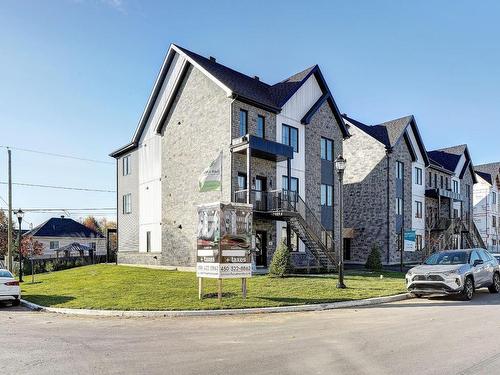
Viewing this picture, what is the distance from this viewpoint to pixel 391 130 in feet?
130

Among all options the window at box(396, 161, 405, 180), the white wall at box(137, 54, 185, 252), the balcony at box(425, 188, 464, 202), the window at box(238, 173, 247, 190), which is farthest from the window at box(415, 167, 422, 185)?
the white wall at box(137, 54, 185, 252)

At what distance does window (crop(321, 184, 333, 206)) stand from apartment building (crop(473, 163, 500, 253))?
37.8 metres

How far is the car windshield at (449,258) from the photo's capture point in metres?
14.7

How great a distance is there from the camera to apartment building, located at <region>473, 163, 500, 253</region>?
195ft

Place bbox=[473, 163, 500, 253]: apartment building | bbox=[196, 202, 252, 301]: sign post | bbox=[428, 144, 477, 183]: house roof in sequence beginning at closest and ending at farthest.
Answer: bbox=[196, 202, 252, 301]: sign post
bbox=[428, 144, 477, 183]: house roof
bbox=[473, 163, 500, 253]: apartment building

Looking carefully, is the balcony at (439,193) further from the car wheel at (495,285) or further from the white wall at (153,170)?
the car wheel at (495,285)

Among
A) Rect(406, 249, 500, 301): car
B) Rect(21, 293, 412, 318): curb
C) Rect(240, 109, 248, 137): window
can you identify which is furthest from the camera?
Rect(240, 109, 248, 137): window

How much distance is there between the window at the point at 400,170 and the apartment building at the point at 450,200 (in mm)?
5547

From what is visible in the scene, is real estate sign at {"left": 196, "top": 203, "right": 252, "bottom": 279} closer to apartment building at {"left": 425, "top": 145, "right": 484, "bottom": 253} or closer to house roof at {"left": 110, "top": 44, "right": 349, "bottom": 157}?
house roof at {"left": 110, "top": 44, "right": 349, "bottom": 157}

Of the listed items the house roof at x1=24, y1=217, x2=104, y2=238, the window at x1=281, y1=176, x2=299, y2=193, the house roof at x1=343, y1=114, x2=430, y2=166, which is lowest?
the house roof at x1=24, y1=217, x2=104, y2=238

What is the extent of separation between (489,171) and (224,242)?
59437 millimetres

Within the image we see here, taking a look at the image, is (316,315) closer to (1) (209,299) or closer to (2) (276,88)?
(1) (209,299)

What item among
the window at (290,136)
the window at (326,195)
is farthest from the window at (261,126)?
the window at (326,195)

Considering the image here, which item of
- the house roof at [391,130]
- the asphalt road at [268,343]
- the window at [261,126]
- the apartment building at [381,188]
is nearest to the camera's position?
the asphalt road at [268,343]
